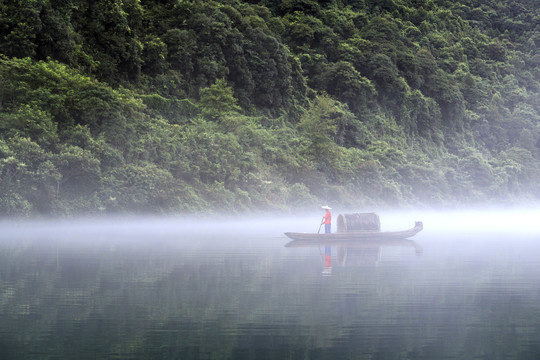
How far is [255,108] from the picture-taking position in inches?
2352

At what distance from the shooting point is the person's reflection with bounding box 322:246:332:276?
60.0 ft

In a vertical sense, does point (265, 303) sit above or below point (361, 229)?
below

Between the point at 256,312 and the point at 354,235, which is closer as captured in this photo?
the point at 256,312

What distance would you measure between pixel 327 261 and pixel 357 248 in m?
5.83

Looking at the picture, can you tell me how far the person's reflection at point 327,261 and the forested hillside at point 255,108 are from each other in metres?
15.7

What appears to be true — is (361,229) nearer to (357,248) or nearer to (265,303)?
(357,248)

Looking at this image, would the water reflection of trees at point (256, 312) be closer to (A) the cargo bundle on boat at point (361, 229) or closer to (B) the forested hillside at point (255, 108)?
(A) the cargo bundle on boat at point (361, 229)

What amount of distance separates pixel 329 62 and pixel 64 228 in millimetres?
41054

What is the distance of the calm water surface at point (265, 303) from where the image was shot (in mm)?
9695

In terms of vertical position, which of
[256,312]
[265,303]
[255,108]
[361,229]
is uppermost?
[255,108]

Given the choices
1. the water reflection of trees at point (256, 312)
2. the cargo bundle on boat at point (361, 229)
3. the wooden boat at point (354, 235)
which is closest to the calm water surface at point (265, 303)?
the water reflection of trees at point (256, 312)

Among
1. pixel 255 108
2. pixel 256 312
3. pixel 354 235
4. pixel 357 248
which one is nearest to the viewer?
pixel 256 312

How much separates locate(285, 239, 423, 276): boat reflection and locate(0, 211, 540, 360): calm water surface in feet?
0.36

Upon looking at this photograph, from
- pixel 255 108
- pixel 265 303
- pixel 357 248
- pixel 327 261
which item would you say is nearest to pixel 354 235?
pixel 357 248
